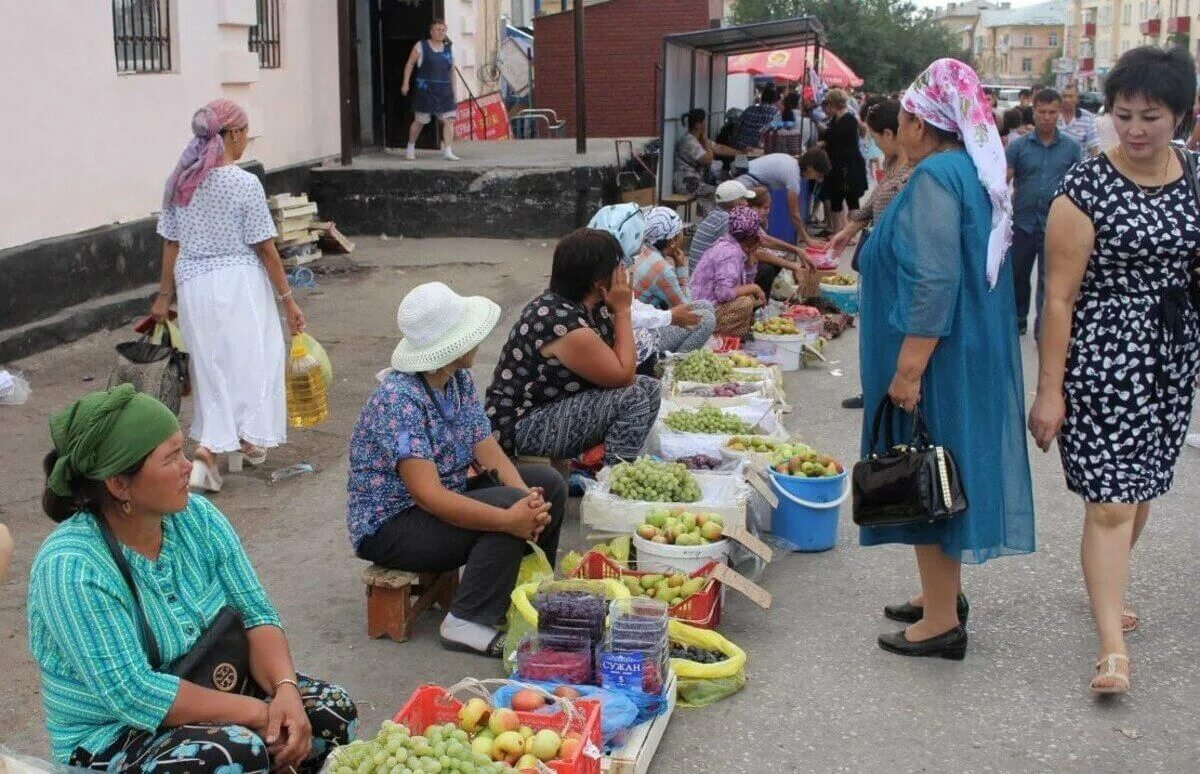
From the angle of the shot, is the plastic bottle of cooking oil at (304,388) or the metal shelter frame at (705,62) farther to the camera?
the metal shelter frame at (705,62)

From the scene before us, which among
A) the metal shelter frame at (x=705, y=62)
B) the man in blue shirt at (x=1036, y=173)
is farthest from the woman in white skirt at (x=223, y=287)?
the metal shelter frame at (x=705, y=62)

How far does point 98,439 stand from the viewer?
2.97 m

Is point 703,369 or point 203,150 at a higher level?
point 203,150

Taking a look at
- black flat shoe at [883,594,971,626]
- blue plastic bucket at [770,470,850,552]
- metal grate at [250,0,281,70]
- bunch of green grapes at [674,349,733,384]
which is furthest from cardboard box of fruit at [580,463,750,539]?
metal grate at [250,0,281,70]

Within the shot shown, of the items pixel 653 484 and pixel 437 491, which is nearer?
pixel 437 491

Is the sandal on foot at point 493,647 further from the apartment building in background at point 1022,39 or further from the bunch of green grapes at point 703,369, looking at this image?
the apartment building in background at point 1022,39

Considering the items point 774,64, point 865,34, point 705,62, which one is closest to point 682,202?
point 705,62

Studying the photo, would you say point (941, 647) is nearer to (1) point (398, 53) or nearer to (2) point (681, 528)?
(2) point (681, 528)

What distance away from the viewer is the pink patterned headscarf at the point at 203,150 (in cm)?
612

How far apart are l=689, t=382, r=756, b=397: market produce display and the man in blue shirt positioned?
365cm

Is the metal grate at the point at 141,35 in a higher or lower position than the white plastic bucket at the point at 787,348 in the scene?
higher

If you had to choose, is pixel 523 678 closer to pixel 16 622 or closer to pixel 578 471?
pixel 16 622

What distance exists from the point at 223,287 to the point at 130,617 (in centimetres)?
344

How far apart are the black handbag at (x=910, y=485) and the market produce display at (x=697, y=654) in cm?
66
